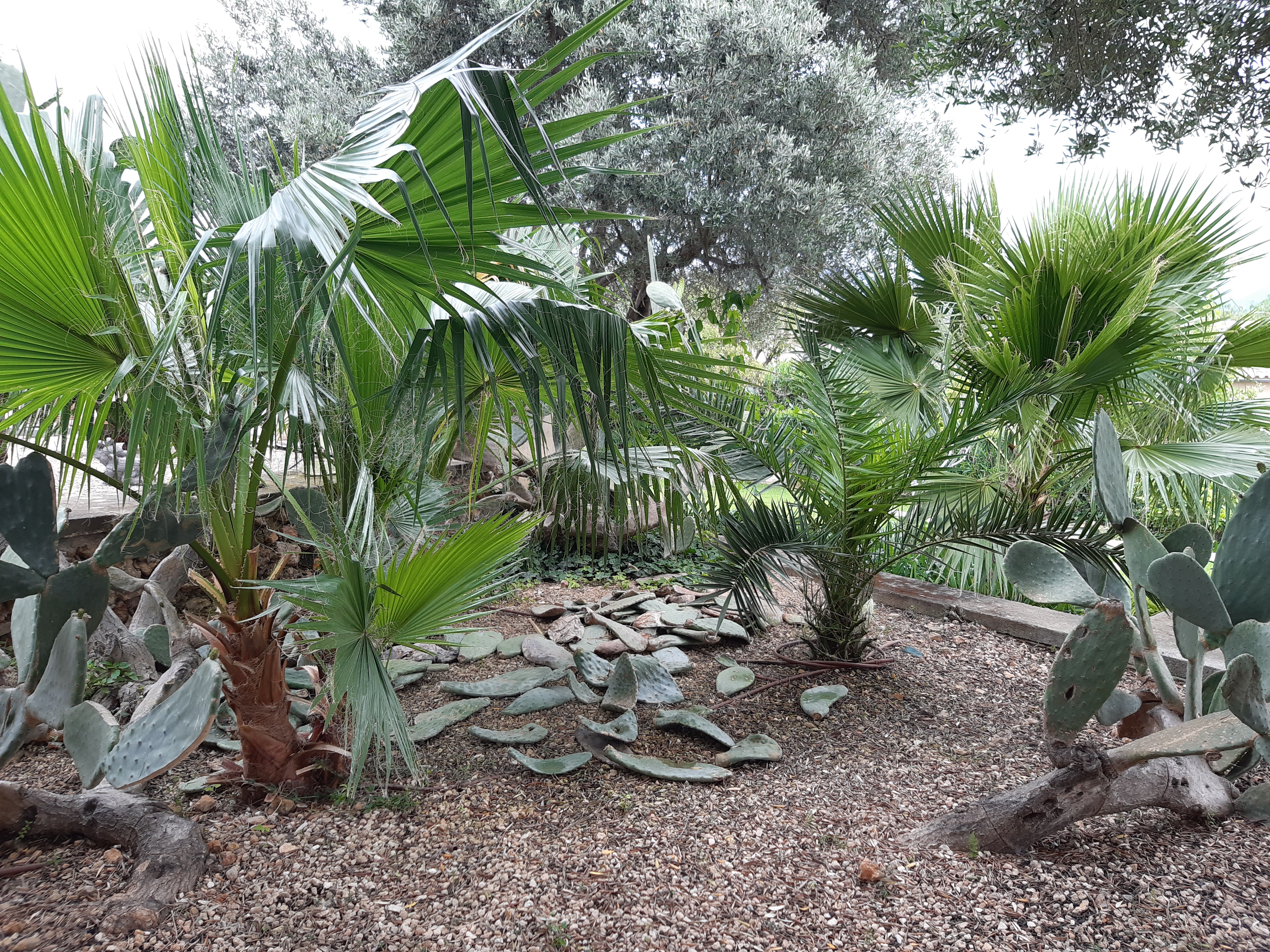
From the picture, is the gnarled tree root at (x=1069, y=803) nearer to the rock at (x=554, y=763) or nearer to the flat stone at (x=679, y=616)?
the rock at (x=554, y=763)

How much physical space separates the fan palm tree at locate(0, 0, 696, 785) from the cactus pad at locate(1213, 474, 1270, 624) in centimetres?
153

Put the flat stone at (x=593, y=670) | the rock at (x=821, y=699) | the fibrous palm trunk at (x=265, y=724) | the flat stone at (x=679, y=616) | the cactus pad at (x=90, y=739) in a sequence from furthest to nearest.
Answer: the flat stone at (x=679, y=616) → the flat stone at (x=593, y=670) → the rock at (x=821, y=699) → the fibrous palm trunk at (x=265, y=724) → the cactus pad at (x=90, y=739)

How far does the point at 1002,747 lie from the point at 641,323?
1.85 meters

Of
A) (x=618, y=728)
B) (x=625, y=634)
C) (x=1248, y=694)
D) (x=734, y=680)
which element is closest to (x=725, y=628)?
(x=625, y=634)

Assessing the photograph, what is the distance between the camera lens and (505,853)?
1832 mm

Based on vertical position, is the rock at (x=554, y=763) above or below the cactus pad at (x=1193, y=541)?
below

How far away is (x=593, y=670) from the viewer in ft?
9.65

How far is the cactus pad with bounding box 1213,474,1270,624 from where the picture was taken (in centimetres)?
179

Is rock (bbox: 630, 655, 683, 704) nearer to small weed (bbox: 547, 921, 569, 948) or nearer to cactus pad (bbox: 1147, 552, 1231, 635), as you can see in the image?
small weed (bbox: 547, 921, 569, 948)

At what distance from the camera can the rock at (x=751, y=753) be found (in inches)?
90.7

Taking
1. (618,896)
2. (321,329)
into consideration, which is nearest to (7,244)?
(321,329)

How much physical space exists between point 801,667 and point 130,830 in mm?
2337

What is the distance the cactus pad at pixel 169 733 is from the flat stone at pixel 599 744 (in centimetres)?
115

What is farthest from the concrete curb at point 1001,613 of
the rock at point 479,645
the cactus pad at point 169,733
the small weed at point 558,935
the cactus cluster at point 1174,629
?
the cactus pad at point 169,733
